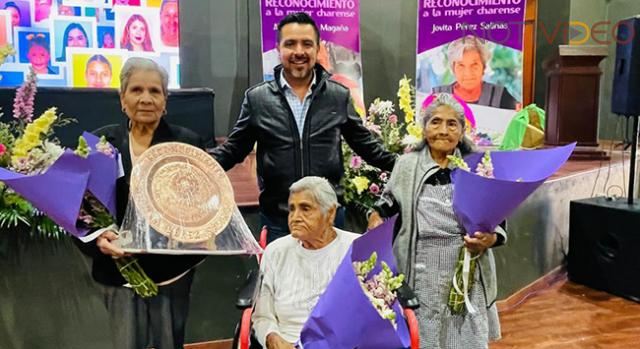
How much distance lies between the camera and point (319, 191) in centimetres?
199

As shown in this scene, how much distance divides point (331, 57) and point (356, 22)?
0.43 metres

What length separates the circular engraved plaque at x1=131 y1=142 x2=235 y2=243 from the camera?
A: 182 centimetres

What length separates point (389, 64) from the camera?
23.8ft

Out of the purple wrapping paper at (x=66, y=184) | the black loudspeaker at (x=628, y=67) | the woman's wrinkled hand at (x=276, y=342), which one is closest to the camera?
the purple wrapping paper at (x=66, y=184)

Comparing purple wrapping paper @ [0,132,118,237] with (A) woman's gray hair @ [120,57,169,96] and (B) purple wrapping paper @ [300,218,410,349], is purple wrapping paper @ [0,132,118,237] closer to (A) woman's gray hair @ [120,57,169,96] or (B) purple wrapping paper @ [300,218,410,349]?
(A) woman's gray hair @ [120,57,169,96]

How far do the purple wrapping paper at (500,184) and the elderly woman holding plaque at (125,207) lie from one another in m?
0.86

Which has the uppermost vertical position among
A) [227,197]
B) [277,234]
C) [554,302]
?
[227,197]

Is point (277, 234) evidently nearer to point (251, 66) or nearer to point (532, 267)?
point (532, 267)

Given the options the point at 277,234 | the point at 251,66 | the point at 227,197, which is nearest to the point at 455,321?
the point at 277,234

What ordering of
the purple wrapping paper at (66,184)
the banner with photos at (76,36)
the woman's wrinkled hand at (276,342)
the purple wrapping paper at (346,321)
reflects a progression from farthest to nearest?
1. the banner with photos at (76,36)
2. the woman's wrinkled hand at (276,342)
3. the purple wrapping paper at (66,184)
4. the purple wrapping paper at (346,321)

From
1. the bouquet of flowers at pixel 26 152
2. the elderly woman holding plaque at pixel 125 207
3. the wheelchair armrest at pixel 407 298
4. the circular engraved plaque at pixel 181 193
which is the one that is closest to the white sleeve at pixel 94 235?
the elderly woman holding plaque at pixel 125 207

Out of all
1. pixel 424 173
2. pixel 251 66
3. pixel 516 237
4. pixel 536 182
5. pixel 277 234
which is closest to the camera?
pixel 536 182

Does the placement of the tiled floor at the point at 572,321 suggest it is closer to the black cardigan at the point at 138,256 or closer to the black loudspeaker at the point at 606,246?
the black loudspeaker at the point at 606,246

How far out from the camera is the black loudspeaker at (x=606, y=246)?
164 inches
